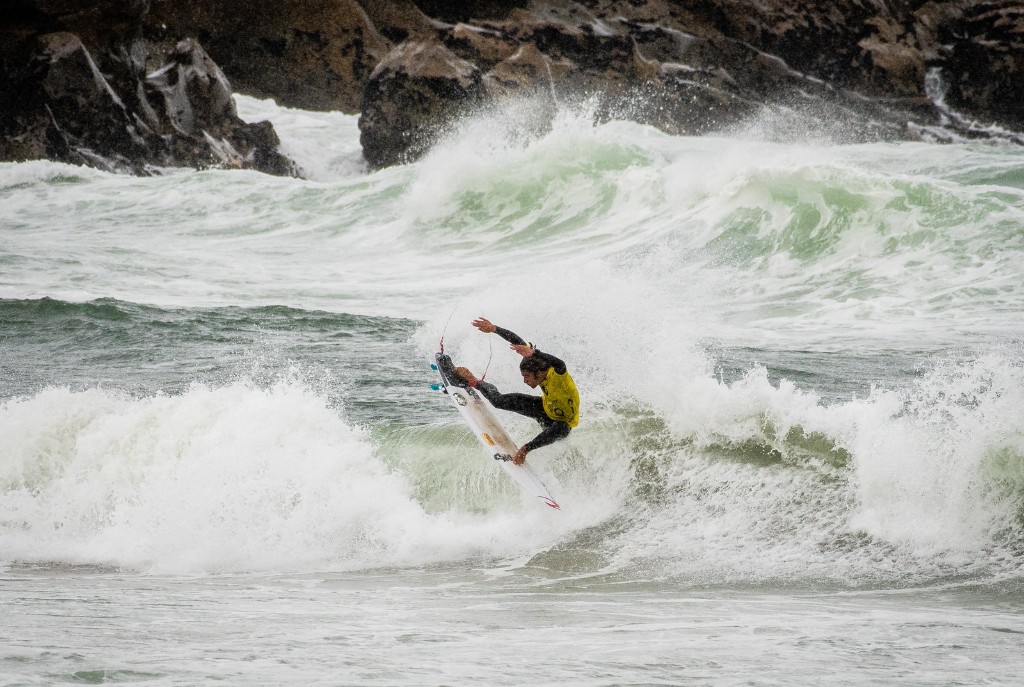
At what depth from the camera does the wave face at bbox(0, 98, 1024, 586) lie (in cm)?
775

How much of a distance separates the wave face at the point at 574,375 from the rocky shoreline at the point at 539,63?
1132cm

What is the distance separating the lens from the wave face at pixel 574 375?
7.75 meters

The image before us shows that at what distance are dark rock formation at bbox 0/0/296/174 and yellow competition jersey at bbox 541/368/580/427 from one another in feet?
88.0

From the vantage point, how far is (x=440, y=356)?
930cm

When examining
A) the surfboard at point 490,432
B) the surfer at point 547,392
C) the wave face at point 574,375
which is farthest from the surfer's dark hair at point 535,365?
the wave face at point 574,375

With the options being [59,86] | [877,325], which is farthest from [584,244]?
[59,86]

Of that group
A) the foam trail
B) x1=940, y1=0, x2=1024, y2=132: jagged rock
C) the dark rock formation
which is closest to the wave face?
the foam trail

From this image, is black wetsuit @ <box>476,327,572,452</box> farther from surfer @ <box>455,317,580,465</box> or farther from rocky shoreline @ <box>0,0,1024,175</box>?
A: rocky shoreline @ <box>0,0,1024,175</box>

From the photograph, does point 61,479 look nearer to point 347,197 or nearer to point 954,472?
point 954,472

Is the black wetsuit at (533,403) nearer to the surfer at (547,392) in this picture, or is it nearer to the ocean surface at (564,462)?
the surfer at (547,392)

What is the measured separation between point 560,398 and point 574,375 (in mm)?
1757

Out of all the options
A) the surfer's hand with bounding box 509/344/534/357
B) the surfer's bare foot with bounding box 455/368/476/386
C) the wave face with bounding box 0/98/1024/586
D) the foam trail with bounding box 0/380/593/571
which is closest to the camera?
the wave face with bounding box 0/98/1024/586

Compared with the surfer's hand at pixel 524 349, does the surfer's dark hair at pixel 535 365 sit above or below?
below

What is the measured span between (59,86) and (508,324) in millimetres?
25789
